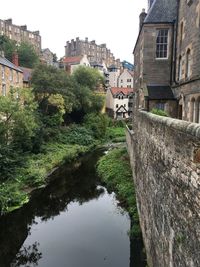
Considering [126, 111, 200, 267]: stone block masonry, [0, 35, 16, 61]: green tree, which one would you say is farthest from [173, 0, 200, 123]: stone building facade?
[0, 35, 16, 61]: green tree

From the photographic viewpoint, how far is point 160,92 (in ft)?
68.3

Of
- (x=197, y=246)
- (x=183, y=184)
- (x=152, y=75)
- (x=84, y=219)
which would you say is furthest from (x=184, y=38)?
(x=197, y=246)

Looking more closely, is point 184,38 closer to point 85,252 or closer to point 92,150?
point 85,252

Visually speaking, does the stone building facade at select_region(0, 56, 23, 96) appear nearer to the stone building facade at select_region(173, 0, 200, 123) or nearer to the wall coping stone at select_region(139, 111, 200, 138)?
the stone building facade at select_region(173, 0, 200, 123)

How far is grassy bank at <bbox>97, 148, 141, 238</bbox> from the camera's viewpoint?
1645cm

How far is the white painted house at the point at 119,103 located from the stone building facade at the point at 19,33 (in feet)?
119

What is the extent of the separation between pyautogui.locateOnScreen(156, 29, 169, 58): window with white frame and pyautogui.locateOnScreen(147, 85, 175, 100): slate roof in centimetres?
232

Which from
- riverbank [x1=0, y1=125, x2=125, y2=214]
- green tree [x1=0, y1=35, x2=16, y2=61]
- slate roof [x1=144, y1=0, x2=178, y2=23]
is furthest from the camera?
green tree [x1=0, y1=35, x2=16, y2=61]

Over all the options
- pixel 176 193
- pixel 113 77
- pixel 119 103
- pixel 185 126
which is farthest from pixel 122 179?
pixel 113 77

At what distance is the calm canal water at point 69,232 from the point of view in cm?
1363

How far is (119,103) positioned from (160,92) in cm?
4510

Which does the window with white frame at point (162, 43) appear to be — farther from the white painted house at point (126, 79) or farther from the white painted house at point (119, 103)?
the white painted house at point (126, 79)

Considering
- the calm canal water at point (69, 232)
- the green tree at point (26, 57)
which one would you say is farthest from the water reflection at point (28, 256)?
the green tree at point (26, 57)

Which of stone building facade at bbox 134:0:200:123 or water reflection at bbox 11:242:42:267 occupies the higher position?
stone building facade at bbox 134:0:200:123
